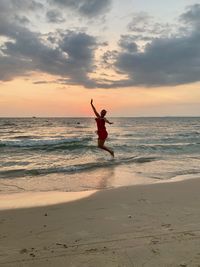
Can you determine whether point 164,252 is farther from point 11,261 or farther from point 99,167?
point 99,167

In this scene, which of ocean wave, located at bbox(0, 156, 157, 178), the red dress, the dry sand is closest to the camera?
the dry sand

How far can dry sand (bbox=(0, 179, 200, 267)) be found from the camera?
12.5 ft

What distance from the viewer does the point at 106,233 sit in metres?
4.68

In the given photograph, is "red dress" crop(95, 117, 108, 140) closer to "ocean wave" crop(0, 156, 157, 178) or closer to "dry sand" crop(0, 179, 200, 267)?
"ocean wave" crop(0, 156, 157, 178)

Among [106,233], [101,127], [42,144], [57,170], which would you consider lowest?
[42,144]

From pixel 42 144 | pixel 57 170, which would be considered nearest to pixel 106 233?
pixel 57 170

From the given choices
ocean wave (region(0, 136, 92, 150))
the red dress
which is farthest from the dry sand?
ocean wave (region(0, 136, 92, 150))

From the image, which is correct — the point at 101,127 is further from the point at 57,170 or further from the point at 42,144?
the point at 42,144

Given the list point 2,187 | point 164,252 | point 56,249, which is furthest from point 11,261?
point 2,187

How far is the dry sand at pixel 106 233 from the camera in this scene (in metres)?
3.82

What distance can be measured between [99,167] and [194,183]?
4.84 m

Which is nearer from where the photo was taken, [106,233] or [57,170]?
[106,233]

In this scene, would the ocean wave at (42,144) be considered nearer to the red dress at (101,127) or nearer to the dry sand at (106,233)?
the red dress at (101,127)

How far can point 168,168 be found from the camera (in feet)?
41.3
